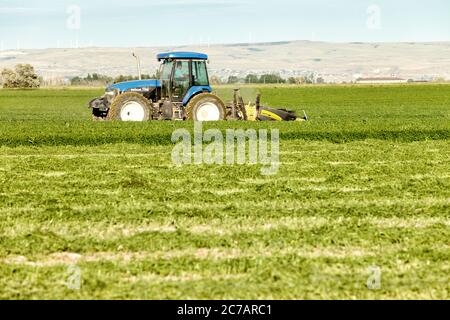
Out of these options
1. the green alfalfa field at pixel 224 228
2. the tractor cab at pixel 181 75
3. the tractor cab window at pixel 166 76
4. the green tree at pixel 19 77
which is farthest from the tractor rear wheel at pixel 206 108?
the green tree at pixel 19 77

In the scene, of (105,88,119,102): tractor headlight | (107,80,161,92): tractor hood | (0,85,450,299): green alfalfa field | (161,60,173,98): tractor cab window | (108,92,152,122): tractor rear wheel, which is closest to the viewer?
(0,85,450,299): green alfalfa field

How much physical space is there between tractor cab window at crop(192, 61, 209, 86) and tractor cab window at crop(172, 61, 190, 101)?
0.22 meters

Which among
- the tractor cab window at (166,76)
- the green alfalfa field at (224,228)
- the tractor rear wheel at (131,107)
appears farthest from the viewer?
the tractor cab window at (166,76)

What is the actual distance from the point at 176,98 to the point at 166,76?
671mm

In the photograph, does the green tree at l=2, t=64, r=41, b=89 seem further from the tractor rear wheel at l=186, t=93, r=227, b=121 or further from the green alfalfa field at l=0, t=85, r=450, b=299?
the green alfalfa field at l=0, t=85, r=450, b=299

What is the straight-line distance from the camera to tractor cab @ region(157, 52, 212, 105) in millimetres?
20016

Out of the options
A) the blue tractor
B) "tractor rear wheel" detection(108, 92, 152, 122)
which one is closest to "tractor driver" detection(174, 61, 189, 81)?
the blue tractor

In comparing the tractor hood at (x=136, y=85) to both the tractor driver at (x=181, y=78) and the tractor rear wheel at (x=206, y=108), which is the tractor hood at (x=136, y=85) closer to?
the tractor driver at (x=181, y=78)

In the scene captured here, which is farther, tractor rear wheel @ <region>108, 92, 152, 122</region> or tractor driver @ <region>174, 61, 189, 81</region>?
tractor driver @ <region>174, 61, 189, 81</region>

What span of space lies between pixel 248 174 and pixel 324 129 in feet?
21.9

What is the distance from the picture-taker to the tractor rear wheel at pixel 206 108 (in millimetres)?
19812

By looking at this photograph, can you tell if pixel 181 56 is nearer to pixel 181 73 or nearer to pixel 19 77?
pixel 181 73
